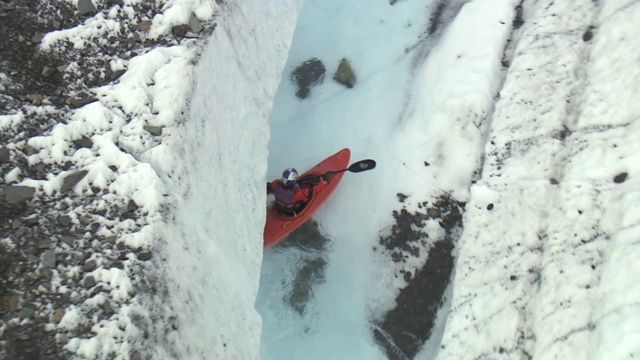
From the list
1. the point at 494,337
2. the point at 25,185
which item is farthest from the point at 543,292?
the point at 25,185

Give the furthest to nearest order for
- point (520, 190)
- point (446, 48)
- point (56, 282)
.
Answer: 1. point (446, 48)
2. point (520, 190)
3. point (56, 282)

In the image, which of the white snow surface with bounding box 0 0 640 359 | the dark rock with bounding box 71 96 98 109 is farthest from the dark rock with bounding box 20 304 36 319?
the dark rock with bounding box 71 96 98 109

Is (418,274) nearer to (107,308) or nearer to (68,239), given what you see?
(107,308)

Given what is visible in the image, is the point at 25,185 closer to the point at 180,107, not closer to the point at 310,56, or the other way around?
the point at 180,107

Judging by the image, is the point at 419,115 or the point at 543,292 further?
the point at 419,115

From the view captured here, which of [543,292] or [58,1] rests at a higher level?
[58,1]

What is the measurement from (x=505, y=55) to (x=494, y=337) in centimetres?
430

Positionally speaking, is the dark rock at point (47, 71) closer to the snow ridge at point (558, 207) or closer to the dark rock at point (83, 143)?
the dark rock at point (83, 143)

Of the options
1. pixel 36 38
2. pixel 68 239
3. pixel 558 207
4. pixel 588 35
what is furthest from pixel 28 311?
pixel 588 35

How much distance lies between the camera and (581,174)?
6285 mm

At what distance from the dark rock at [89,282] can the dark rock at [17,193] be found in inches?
40.9

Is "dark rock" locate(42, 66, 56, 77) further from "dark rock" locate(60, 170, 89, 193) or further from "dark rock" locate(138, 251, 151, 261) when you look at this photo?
"dark rock" locate(138, 251, 151, 261)

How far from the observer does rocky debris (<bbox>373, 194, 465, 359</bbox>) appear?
6.99 meters

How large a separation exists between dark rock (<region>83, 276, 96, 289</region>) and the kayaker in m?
3.00
